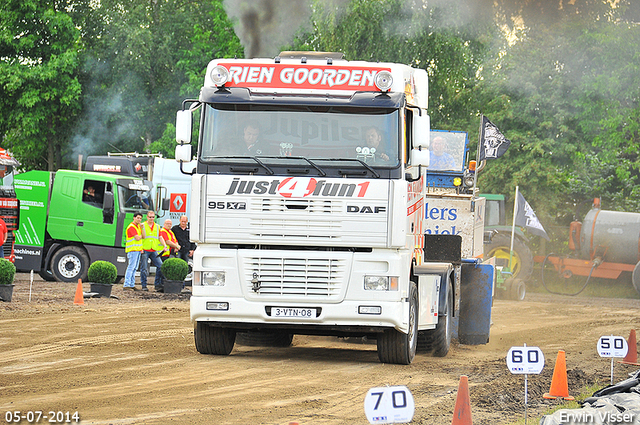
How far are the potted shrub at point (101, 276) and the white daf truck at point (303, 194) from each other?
8496 mm

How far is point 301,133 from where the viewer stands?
999cm

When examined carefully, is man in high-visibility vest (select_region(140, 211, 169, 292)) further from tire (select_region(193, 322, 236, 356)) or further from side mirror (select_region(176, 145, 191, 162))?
side mirror (select_region(176, 145, 191, 162))

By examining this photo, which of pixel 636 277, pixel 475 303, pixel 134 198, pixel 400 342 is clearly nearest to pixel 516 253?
pixel 636 277

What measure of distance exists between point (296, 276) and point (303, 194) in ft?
3.02

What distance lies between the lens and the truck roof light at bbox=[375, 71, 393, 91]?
397 inches

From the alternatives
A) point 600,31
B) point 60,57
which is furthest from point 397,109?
point 60,57

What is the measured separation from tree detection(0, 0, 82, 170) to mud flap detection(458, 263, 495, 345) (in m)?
23.3

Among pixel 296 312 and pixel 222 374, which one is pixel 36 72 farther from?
pixel 222 374

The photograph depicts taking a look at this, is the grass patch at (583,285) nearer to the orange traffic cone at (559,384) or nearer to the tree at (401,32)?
the tree at (401,32)

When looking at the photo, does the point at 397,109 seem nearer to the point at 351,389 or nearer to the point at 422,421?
the point at 351,389

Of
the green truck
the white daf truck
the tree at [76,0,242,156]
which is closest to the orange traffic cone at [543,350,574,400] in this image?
the white daf truck

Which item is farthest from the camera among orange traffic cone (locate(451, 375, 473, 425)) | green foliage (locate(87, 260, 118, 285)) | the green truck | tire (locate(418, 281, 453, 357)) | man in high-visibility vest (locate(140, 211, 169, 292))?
the green truck

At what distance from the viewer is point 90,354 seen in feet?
34.9

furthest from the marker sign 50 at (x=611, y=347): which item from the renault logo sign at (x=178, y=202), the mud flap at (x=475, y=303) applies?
the renault logo sign at (x=178, y=202)
